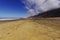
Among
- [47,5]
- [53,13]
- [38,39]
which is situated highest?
[47,5]

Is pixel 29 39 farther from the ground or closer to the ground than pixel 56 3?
closer to the ground

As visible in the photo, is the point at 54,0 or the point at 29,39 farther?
the point at 54,0

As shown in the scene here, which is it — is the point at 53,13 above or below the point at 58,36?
above

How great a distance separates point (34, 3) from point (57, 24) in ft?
2.07

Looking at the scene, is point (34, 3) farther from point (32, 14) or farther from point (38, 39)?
point (38, 39)

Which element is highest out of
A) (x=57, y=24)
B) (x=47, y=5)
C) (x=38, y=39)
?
(x=47, y=5)

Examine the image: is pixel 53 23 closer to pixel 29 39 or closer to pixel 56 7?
pixel 56 7

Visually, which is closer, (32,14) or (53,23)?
(53,23)

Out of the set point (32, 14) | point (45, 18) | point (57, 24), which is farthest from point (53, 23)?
point (32, 14)

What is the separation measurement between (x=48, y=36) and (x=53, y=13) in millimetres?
786

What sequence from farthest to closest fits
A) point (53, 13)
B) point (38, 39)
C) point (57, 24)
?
point (53, 13) < point (57, 24) < point (38, 39)

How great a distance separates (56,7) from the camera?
2455mm

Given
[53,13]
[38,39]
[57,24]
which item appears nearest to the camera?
[38,39]

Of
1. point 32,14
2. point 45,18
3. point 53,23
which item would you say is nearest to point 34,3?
point 32,14
